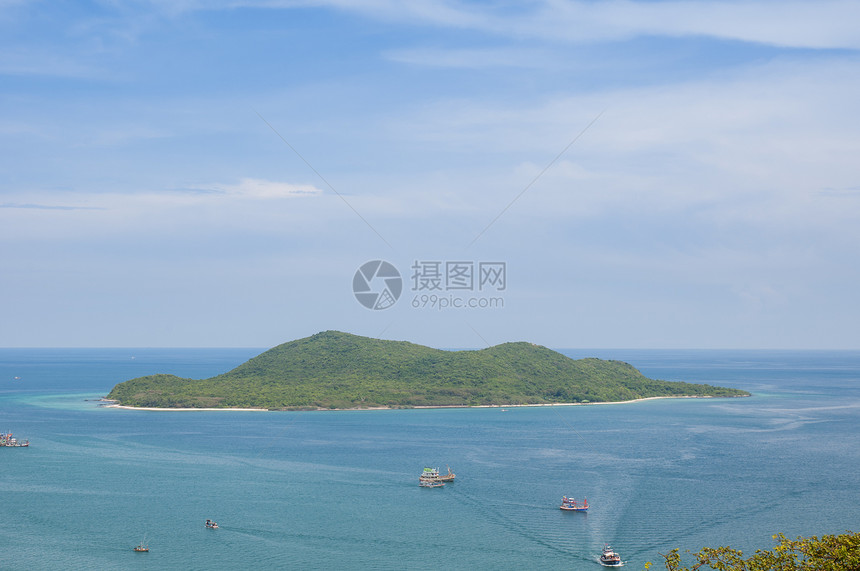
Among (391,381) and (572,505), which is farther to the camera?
(391,381)

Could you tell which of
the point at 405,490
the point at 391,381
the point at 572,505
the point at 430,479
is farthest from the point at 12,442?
the point at 391,381

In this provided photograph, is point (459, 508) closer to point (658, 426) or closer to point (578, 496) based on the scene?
point (578, 496)

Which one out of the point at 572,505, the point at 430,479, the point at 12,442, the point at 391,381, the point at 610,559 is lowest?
the point at 610,559

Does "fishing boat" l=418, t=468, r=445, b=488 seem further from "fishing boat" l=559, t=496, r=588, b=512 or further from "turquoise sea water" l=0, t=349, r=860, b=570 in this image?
"fishing boat" l=559, t=496, r=588, b=512

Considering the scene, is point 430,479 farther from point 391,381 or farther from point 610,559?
point 391,381

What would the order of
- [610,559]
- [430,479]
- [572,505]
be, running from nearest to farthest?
[610,559] → [572,505] → [430,479]

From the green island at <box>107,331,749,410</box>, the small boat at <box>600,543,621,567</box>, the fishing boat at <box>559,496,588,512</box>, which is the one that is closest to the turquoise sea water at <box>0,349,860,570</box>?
the fishing boat at <box>559,496,588,512</box>

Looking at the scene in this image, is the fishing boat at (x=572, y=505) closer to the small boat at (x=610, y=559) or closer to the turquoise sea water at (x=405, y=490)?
the turquoise sea water at (x=405, y=490)

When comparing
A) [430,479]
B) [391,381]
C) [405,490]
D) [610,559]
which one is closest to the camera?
[610,559]
